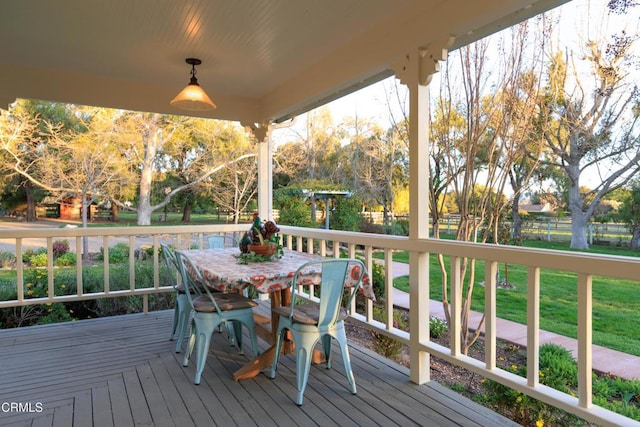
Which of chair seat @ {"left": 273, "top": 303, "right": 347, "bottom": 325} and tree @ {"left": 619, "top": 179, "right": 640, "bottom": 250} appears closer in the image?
chair seat @ {"left": 273, "top": 303, "right": 347, "bottom": 325}

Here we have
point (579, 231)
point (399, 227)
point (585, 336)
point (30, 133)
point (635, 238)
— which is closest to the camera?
point (585, 336)

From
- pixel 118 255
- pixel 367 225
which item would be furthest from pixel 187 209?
pixel 367 225

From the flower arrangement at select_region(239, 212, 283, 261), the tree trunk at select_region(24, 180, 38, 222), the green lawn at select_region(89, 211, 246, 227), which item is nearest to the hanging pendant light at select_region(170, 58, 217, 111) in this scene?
the flower arrangement at select_region(239, 212, 283, 261)

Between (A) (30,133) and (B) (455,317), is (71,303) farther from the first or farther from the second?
(A) (30,133)

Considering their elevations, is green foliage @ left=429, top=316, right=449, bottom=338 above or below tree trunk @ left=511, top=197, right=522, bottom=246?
below

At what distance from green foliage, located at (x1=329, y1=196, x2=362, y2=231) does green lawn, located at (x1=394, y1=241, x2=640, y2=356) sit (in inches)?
71.4

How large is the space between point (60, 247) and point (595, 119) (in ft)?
29.7

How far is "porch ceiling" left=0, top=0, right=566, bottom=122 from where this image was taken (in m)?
2.58

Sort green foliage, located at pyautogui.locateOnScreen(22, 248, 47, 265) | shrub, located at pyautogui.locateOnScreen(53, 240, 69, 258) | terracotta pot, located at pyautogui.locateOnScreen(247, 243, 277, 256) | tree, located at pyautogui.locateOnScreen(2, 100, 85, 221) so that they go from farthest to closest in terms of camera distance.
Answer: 1. tree, located at pyautogui.locateOnScreen(2, 100, 85, 221)
2. shrub, located at pyautogui.locateOnScreen(53, 240, 69, 258)
3. green foliage, located at pyautogui.locateOnScreen(22, 248, 47, 265)
4. terracotta pot, located at pyautogui.locateOnScreen(247, 243, 277, 256)

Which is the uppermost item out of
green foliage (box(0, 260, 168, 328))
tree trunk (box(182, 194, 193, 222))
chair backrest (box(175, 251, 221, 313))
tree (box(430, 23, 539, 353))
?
tree (box(430, 23, 539, 353))

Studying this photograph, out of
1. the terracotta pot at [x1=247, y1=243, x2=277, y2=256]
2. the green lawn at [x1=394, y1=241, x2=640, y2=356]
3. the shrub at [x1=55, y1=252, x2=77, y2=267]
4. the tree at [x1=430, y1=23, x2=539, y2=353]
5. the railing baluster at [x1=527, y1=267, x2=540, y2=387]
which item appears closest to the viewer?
the railing baluster at [x1=527, y1=267, x2=540, y2=387]

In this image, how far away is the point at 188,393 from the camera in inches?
96.2

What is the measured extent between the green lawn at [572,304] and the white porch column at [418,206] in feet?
7.82

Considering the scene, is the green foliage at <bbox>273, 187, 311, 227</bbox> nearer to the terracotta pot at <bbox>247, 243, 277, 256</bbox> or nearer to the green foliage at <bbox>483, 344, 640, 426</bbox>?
the terracotta pot at <bbox>247, 243, 277, 256</bbox>
